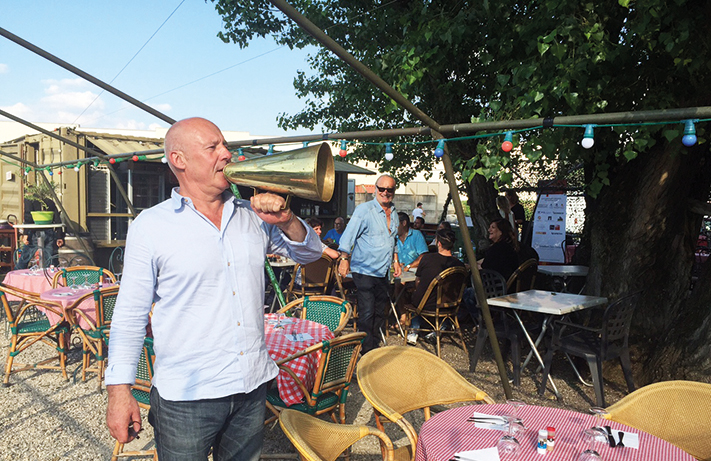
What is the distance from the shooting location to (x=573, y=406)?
4285 mm

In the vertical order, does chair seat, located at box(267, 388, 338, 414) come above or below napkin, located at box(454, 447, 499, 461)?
below

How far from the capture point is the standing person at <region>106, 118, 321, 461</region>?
1.61 m

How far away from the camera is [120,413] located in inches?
61.1

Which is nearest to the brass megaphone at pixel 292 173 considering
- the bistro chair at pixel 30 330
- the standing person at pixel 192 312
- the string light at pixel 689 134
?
the standing person at pixel 192 312

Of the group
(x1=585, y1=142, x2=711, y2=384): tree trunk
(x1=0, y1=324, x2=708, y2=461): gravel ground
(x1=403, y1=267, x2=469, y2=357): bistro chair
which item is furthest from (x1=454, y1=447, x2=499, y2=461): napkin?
(x1=403, y1=267, x2=469, y2=357): bistro chair

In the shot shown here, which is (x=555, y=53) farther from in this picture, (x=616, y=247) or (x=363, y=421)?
(x=363, y=421)

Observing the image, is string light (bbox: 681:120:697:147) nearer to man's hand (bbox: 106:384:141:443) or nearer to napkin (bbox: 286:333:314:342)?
napkin (bbox: 286:333:314:342)

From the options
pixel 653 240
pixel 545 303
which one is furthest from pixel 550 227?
pixel 545 303

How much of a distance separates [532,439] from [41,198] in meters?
11.4

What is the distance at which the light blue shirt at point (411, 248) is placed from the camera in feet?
24.3

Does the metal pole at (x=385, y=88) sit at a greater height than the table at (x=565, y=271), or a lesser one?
greater

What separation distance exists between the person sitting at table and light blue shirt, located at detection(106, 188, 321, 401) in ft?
23.4

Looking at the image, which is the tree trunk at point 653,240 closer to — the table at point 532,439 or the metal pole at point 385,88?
the metal pole at point 385,88

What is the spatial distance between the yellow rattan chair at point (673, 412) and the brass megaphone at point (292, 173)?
6.33ft
